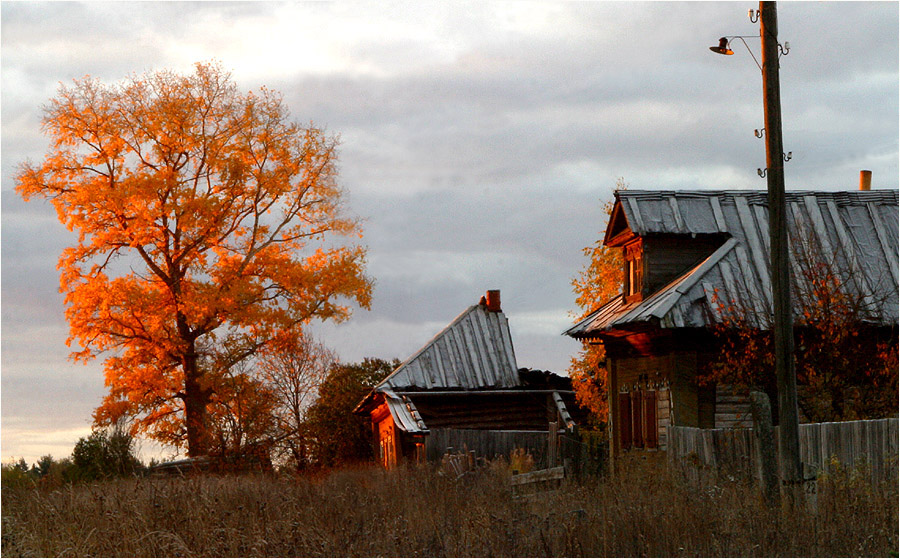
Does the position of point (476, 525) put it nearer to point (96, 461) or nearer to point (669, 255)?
point (669, 255)

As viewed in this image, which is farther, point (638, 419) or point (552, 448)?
point (638, 419)

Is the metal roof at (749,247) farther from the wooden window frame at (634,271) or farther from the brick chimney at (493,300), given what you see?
the brick chimney at (493,300)

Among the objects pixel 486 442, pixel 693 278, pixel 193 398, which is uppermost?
pixel 693 278

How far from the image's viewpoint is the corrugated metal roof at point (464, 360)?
2900 centimetres

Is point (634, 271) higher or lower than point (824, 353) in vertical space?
higher

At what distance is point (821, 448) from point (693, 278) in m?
5.66

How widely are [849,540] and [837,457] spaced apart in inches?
179

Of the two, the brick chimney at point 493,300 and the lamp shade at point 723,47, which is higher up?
the lamp shade at point 723,47

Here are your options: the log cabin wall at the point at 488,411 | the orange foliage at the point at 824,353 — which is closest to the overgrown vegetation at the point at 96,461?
the log cabin wall at the point at 488,411

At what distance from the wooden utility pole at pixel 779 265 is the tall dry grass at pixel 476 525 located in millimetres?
709

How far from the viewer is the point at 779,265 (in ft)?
40.4

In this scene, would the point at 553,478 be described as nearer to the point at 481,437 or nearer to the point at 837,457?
the point at 837,457

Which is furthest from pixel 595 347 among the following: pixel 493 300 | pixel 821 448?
pixel 821 448

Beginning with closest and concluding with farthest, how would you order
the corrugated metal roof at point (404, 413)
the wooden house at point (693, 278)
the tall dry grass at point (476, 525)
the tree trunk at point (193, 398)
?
1. the tall dry grass at point (476, 525)
2. the wooden house at point (693, 278)
3. the corrugated metal roof at point (404, 413)
4. the tree trunk at point (193, 398)
